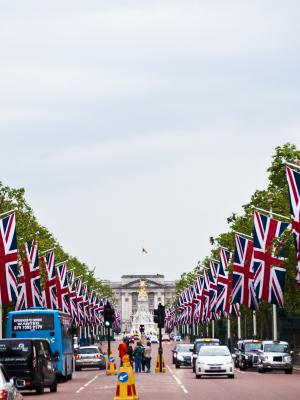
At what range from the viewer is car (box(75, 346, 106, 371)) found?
84.8m

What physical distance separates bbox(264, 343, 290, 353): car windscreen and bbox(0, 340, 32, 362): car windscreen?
25005mm

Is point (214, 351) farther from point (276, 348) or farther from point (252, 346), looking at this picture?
point (252, 346)

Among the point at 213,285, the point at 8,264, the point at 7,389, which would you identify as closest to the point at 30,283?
the point at 8,264

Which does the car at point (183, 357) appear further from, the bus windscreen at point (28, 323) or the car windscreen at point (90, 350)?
the bus windscreen at point (28, 323)

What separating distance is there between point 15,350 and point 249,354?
31372mm

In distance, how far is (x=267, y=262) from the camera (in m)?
67.3

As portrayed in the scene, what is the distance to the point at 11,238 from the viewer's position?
206 ft

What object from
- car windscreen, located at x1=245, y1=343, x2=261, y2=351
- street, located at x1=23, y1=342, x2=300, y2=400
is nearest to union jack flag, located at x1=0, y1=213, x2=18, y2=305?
street, located at x1=23, y1=342, x2=300, y2=400

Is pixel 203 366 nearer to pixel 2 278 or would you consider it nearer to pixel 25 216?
pixel 2 278

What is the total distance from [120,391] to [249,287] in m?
38.8

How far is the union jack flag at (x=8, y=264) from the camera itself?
6194 cm

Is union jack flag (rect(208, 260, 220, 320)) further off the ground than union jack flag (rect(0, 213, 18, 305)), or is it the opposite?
union jack flag (rect(208, 260, 220, 320))

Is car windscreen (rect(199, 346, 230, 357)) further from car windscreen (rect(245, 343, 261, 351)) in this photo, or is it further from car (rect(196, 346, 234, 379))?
car windscreen (rect(245, 343, 261, 351))

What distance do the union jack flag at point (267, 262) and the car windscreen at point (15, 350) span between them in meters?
22.4
